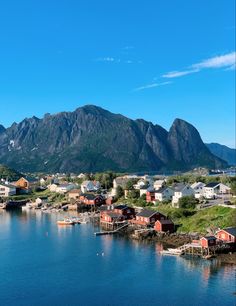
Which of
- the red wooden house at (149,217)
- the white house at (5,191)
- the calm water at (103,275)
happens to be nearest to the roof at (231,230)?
the calm water at (103,275)

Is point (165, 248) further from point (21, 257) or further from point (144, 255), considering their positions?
point (21, 257)

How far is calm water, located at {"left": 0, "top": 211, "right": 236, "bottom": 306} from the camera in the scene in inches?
1107

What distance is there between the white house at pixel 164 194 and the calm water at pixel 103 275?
18.7 m

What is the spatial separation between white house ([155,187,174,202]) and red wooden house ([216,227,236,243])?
24.0 meters

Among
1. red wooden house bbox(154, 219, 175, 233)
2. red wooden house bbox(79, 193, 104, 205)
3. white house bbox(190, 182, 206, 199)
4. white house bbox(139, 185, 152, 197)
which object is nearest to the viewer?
red wooden house bbox(154, 219, 175, 233)

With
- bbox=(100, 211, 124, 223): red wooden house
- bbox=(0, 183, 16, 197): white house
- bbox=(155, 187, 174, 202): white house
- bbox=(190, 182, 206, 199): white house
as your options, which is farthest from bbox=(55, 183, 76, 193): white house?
bbox=(100, 211, 124, 223): red wooden house

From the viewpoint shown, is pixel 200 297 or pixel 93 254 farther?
pixel 93 254

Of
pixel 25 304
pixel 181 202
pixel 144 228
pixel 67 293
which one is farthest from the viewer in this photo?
pixel 181 202

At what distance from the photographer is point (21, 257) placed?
39844 millimetres

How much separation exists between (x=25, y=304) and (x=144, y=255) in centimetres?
1358

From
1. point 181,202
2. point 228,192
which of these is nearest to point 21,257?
point 181,202

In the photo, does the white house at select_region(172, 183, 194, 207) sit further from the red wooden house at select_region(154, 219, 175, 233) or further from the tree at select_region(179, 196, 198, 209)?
the red wooden house at select_region(154, 219, 175, 233)

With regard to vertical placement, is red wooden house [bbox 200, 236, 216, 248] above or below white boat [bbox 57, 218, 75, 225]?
below

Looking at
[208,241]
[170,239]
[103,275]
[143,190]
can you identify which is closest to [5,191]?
[143,190]
